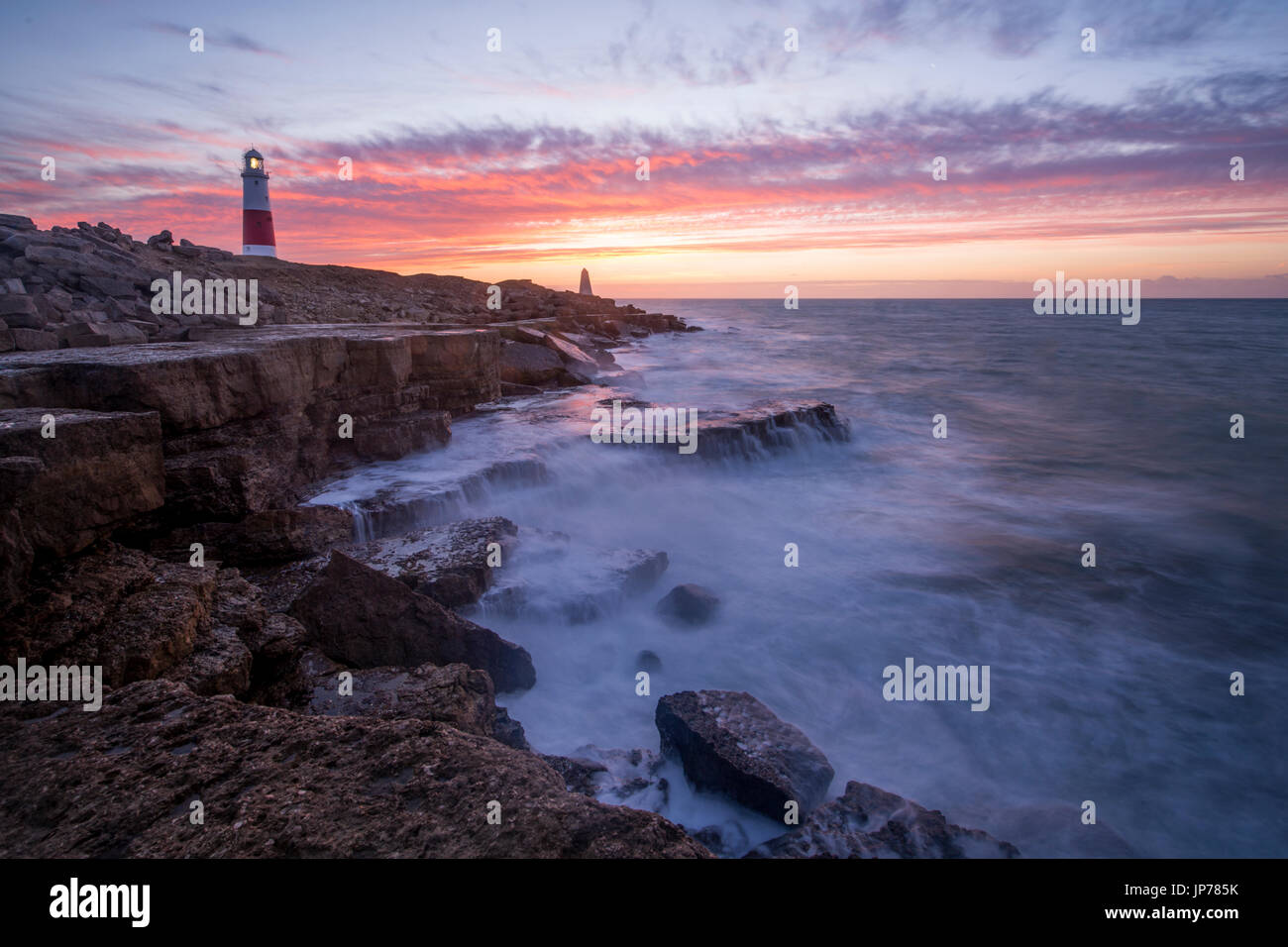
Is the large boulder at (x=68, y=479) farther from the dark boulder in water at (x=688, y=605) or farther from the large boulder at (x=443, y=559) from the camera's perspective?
the dark boulder in water at (x=688, y=605)

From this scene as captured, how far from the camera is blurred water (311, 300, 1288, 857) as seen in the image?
4867 millimetres

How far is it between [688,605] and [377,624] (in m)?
3.27

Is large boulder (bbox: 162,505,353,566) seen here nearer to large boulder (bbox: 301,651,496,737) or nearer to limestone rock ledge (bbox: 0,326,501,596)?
limestone rock ledge (bbox: 0,326,501,596)

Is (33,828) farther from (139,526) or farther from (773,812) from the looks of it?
(773,812)

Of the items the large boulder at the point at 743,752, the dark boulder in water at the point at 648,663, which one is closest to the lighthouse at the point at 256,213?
the dark boulder in water at the point at 648,663

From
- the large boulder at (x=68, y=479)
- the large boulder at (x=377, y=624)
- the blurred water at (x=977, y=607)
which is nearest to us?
the large boulder at (x=68, y=479)

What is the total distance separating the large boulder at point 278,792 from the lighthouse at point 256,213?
101ft

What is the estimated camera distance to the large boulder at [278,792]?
1.85 meters

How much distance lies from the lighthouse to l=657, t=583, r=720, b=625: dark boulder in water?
2859 cm

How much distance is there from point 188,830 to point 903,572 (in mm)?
7853

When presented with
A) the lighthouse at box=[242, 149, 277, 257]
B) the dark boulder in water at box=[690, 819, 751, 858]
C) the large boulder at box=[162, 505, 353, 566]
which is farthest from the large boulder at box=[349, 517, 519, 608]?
the lighthouse at box=[242, 149, 277, 257]

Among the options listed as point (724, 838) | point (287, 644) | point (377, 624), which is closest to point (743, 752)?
point (724, 838)

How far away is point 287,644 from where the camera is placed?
137 inches

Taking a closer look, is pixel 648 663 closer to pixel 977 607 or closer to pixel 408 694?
pixel 408 694
